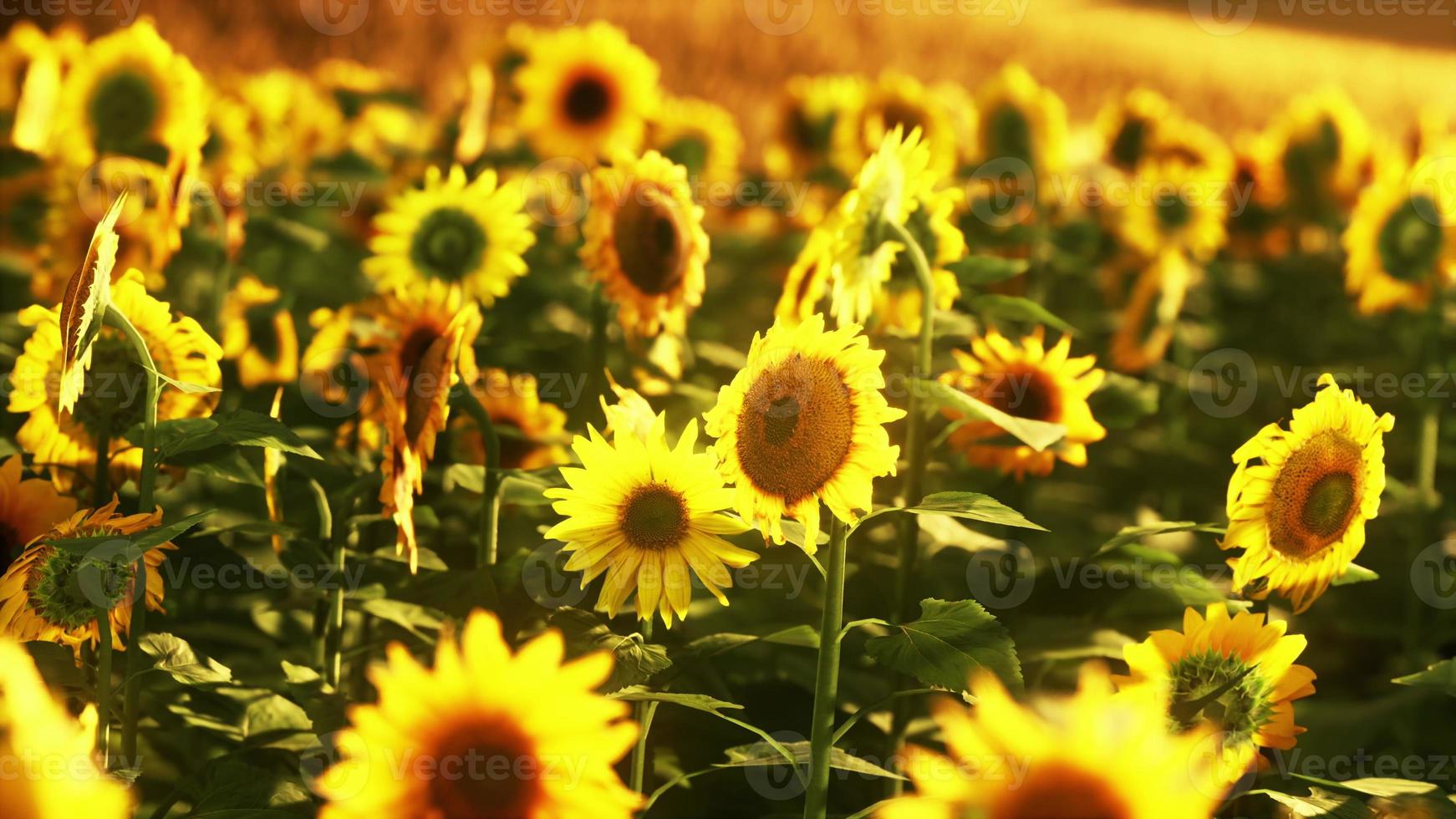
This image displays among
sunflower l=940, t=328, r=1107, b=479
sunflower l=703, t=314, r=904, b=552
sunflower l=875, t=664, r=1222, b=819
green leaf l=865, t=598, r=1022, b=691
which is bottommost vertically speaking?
sunflower l=875, t=664, r=1222, b=819

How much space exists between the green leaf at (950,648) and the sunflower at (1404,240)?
4.56ft

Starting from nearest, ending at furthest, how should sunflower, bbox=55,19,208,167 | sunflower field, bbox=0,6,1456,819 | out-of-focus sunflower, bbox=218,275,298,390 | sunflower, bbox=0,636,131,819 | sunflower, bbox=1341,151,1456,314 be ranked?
sunflower, bbox=0,636,131,819, sunflower field, bbox=0,6,1456,819, out-of-focus sunflower, bbox=218,275,298,390, sunflower, bbox=1341,151,1456,314, sunflower, bbox=55,19,208,167

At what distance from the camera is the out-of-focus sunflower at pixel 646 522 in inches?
44.1

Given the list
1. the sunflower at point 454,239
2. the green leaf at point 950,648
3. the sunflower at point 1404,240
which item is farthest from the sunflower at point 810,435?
the sunflower at point 1404,240

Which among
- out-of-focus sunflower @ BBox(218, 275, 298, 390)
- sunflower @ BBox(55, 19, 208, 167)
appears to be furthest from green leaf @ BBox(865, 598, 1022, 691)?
sunflower @ BBox(55, 19, 208, 167)

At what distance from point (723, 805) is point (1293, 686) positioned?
24.2 inches

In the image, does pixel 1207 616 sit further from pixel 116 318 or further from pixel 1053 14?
pixel 1053 14

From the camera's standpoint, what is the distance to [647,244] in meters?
1.66

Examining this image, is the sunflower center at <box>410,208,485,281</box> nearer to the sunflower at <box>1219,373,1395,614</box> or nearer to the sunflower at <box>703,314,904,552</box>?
the sunflower at <box>703,314,904,552</box>

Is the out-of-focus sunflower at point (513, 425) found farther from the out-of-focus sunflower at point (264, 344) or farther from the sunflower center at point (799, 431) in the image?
the sunflower center at point (799, 431)

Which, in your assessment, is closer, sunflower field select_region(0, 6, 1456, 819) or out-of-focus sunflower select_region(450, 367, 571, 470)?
sunflower field select_region(0, 6, 1456, 819)

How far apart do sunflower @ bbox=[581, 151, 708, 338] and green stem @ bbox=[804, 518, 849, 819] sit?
611 millimetres

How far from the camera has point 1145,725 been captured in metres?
0.74

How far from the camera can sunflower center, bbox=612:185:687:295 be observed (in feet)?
5.42
